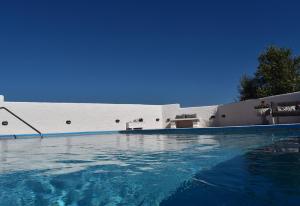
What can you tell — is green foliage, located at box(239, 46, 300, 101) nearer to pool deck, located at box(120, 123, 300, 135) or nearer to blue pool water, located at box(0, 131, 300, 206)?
pool deck, located at box(120, 123, 300, 135)

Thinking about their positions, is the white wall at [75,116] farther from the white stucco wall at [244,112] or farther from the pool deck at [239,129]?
the white stucco wall at [244,112]

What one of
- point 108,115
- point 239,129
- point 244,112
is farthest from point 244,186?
point 108,115

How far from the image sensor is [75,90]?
30.4m

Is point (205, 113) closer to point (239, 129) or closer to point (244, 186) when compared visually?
point (239, 129)

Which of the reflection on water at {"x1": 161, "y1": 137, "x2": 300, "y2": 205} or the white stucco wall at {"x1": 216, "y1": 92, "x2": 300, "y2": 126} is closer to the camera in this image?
the reflection on water at {"x1": 161, "y1": 137, "x2": 300, "y2": 205}

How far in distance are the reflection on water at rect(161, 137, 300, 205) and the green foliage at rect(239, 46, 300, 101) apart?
1629 cm

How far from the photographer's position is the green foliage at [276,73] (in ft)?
61.1

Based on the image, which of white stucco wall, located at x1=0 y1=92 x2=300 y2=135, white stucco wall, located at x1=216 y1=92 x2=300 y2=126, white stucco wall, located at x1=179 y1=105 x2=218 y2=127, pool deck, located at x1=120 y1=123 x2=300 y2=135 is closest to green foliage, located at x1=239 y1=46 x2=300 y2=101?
white stucco wall, located at x1=216 y1=92 x2=300 y2=126

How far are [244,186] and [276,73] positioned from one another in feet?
60.5

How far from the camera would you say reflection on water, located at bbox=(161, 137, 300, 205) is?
236 centimetres

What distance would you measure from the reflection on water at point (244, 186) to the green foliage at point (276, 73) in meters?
16.3

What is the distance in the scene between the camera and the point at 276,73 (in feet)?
62.6

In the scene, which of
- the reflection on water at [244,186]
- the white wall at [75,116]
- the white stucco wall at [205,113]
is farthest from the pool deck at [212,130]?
the reflection on water at [244,186]

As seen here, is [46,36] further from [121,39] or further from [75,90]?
[75,90]
